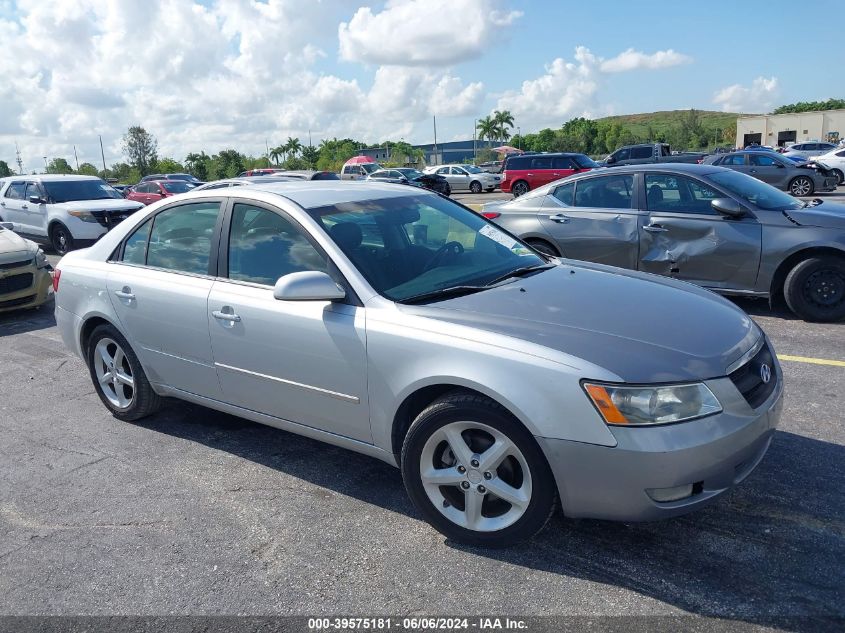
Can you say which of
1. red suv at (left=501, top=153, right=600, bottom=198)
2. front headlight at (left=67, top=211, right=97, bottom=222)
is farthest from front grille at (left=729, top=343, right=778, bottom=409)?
red suv at (left=501, top=153, right=600, bottom=198)

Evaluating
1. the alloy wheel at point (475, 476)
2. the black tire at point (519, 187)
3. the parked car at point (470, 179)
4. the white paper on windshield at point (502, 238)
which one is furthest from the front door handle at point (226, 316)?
the parked car at point (470, 179)

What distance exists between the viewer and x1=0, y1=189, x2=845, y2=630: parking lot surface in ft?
9.07

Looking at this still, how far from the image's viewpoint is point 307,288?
3.25m

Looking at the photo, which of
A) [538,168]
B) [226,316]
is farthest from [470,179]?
[226,316]

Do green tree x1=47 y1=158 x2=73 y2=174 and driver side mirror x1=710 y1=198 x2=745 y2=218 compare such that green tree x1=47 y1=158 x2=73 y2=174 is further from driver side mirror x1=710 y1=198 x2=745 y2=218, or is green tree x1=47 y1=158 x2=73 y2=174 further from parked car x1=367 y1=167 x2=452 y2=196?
driver side mirror x1=710 y1=198 x2=745 y2=218

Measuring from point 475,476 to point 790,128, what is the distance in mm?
86678

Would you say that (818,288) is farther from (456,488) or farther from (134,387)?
(134,387)

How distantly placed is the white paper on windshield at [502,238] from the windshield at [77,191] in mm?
12572

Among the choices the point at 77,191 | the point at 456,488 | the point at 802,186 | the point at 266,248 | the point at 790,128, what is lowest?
the point at 802,186

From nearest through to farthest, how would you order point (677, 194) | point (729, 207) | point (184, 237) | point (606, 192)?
point (184, 237) < point (729, 207) < point (677, 194) < point (606, 192)

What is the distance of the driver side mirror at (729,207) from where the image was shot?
21.9 ft

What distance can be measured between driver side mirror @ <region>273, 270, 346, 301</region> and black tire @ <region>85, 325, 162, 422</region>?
1771mm

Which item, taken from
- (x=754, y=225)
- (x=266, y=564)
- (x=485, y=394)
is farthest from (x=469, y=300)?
(x=754, y=225)

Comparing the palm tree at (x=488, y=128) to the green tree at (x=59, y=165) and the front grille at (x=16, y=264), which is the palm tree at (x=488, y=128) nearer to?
the green tree at (x=59, y=165)
